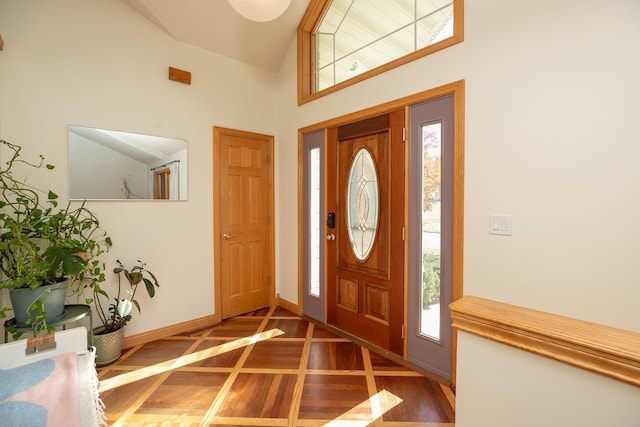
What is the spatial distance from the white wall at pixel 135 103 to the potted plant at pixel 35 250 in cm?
18

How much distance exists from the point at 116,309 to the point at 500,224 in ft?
9.80

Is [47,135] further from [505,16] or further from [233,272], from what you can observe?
[505,16]

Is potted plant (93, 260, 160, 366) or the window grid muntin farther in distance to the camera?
potted plant (93, 260, 160, 366)

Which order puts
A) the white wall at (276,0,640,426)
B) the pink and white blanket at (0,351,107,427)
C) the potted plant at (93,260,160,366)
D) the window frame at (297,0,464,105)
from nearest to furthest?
the pink and white blanket at (0,351,107,427), the white wall at (276,0,640,426), the potted plant at (93,260,160,366), the window frame at (297,0,464,105)

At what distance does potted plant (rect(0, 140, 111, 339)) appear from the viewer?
1.83 metres

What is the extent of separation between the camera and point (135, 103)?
2.73 metres

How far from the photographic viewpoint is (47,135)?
2.32 metres

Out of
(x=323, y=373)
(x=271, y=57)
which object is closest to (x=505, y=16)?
(x=271, y=57)

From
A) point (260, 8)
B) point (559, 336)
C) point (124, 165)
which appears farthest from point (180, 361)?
point (260, 8)

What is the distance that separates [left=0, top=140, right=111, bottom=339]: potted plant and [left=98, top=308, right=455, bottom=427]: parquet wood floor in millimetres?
748

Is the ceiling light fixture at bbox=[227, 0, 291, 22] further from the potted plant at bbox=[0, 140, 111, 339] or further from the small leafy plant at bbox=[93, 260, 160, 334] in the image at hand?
the small leafy plant at bbox=[93, 260, 160, 334]

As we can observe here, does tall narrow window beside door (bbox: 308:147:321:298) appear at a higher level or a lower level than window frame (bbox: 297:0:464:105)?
lower

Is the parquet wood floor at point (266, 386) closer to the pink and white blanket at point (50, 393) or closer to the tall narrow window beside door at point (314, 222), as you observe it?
the tall narrow window beside door at point (314, 222)

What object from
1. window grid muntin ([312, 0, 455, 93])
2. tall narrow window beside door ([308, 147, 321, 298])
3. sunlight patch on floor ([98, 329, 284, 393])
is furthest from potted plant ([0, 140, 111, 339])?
window grid muntin ([312, 0, 455, 93])
